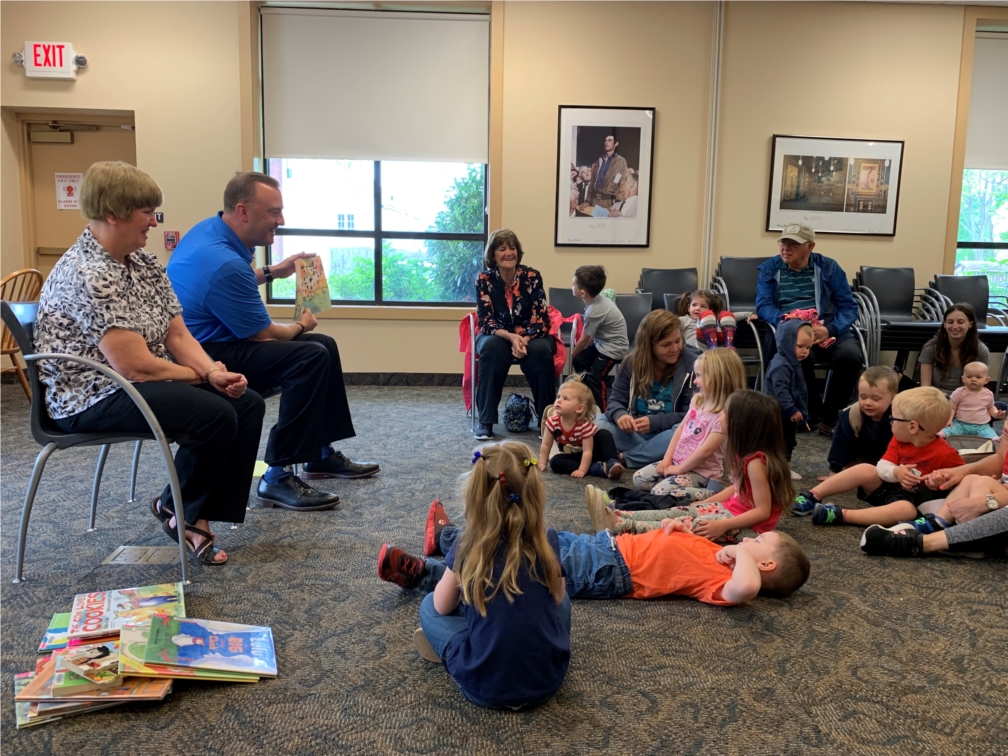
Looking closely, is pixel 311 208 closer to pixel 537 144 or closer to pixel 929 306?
pixel 537 144

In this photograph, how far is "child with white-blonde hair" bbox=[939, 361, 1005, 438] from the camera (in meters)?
3.62

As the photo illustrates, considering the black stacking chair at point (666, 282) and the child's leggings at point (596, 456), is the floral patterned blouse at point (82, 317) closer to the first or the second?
the child's leggings at point (596, 456)

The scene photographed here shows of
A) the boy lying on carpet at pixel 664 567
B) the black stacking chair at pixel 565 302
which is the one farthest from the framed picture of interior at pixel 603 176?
the boy lying on carpet at pixel 664 567

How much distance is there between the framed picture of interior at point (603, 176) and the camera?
5.73 metres

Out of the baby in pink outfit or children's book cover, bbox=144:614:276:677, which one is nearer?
children's book cover, bbox=144:614:276:677

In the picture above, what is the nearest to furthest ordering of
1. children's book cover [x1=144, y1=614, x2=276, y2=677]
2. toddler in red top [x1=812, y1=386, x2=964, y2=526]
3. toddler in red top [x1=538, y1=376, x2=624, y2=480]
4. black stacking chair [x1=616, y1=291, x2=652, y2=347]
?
children's book cover [x1=144, y1=614, x2=276, y2=677], toddler in red top [x1=812, y1=386, x2=964, y2=526], toddler in red top [x1=538, y1=376, x2=624, y2=480], black stacking chair [x1=616, y1=291, x2=652, y2=347]

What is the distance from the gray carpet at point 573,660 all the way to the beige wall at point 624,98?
11.1 ft

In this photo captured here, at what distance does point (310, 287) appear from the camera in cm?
324

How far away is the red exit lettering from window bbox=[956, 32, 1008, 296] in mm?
6965

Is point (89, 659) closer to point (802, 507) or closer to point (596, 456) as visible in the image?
point (596, 456)

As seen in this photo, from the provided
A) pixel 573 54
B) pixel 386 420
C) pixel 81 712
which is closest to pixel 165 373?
pixel 81 712

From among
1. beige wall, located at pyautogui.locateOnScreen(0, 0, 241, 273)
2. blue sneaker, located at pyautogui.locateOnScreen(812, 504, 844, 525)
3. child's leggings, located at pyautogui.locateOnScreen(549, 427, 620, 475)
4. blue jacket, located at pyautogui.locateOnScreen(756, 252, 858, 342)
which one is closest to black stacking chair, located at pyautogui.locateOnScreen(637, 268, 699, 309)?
blue jacket, located at pyautogui.locateOnScreen(756, 252, 858, 342)

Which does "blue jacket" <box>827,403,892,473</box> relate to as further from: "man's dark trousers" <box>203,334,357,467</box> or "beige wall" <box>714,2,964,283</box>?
"beige wall" <box>714,2,964,283</box>

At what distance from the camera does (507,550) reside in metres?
1.58
